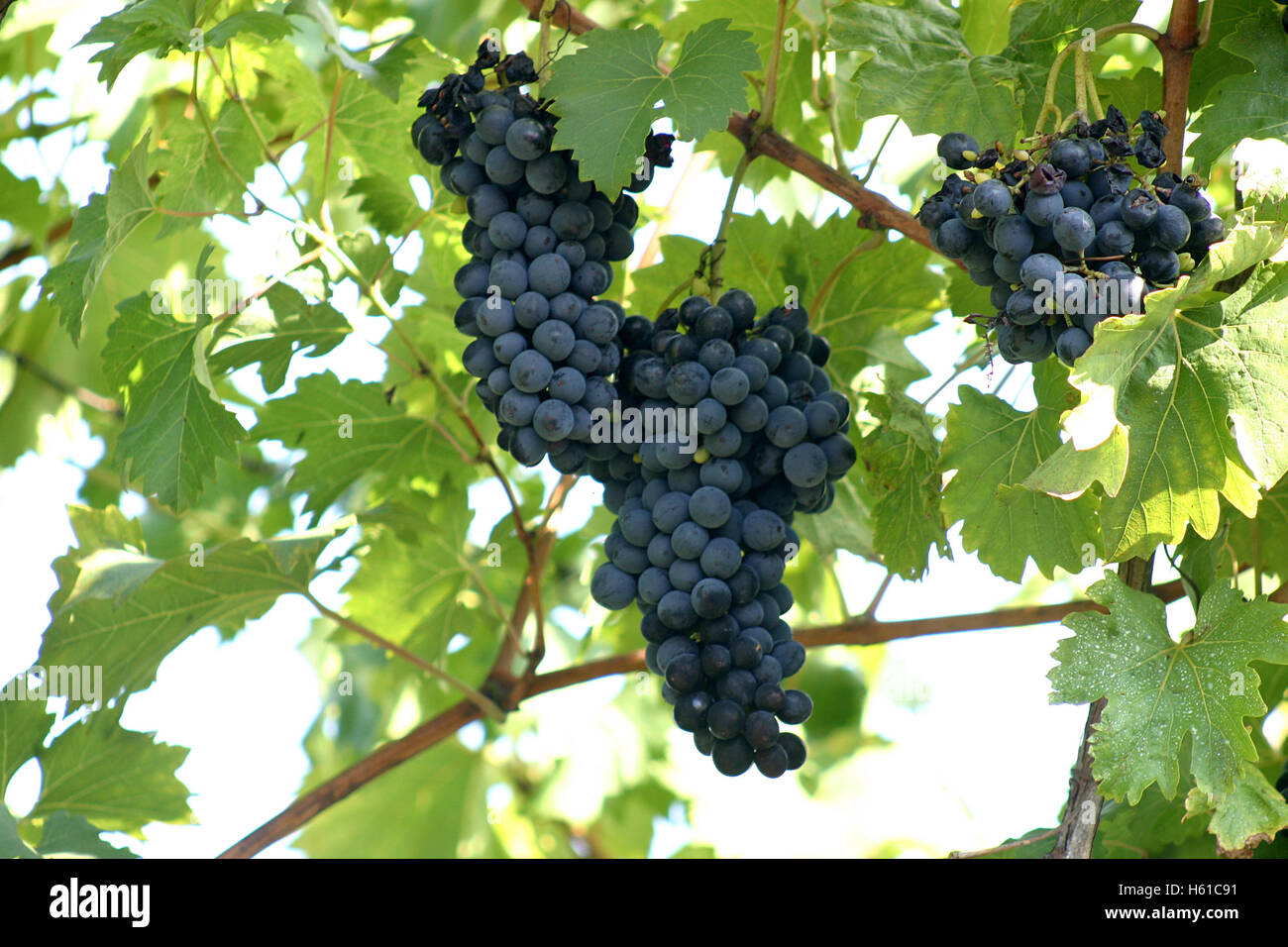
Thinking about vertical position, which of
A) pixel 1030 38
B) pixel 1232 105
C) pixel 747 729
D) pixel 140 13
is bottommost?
pixel 747 729

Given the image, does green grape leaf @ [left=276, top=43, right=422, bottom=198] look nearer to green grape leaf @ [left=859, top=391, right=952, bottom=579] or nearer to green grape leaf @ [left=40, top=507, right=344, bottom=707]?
green grape leaf @ [left=40, top=507, right=344, bottom=707]

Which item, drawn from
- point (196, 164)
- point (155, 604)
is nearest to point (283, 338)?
point (196, 164)

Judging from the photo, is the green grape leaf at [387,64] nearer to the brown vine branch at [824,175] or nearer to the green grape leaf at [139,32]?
the green grape leaf at [139,32]

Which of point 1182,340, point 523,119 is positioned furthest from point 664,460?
point 1182,340

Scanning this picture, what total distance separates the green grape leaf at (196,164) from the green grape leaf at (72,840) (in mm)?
966

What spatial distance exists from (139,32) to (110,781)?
121 cm

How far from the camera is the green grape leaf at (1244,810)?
1.40 m

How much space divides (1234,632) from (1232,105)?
670 millimetres

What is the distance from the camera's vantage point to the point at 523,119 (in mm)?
1544

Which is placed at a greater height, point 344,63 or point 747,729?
point 344,63

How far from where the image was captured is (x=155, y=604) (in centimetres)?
204

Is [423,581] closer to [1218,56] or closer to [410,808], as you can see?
[410,808]

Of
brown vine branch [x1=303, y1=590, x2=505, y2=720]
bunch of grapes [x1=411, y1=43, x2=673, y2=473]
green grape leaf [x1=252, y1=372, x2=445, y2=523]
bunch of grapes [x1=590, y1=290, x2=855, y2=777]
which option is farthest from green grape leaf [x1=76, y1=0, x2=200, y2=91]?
brown vine branch [x1=303, y1=590, x2=505, y2=720]
